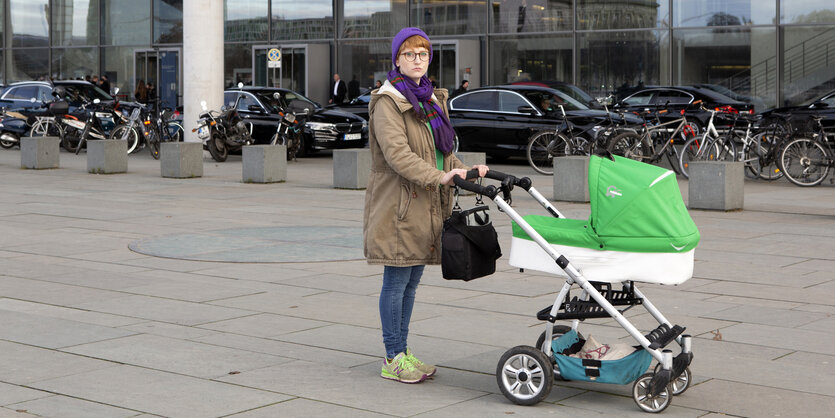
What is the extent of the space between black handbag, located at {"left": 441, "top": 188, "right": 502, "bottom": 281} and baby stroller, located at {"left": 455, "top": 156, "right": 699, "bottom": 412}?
13 cm

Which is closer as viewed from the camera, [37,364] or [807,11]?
[37,364]

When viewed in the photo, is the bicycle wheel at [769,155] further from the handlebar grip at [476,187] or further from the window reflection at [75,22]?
the window reflection at [75,22]

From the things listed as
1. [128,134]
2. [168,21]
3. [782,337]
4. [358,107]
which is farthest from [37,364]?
[168,21]

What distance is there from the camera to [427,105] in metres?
5.67

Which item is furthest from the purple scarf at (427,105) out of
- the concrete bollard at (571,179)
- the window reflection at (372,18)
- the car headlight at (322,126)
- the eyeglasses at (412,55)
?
the window reflection at (372,18)

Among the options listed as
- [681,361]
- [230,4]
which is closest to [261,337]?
[681,361]

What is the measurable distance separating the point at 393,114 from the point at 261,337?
1.80 meters

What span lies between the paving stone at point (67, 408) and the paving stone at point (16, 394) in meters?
0.06

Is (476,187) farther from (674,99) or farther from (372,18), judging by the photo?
(372,18)

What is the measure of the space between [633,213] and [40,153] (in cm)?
1858

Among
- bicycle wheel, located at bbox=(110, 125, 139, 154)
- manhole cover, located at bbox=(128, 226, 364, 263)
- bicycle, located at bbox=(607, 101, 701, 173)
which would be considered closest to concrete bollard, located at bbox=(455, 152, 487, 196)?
bicycle, located at bbox=(607, 101, 701, 173)

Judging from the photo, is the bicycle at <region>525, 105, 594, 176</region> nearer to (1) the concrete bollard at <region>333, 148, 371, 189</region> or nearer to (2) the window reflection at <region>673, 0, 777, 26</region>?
(1) the concrete bollard at <region>333, 148, 371, 189</region>

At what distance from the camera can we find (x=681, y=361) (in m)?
5.19

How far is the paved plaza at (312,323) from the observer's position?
532 centimetres
